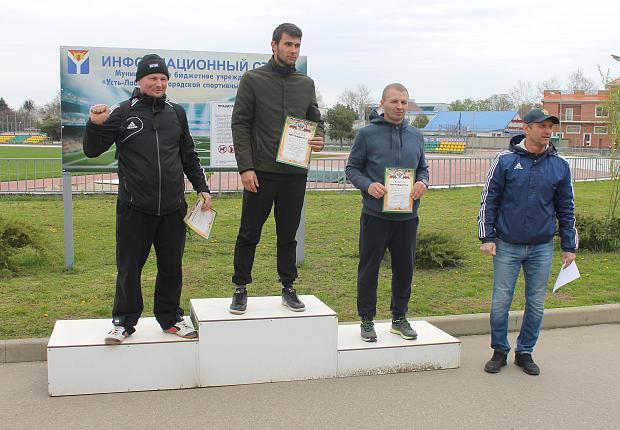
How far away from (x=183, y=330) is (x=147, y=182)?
1137 millimetres

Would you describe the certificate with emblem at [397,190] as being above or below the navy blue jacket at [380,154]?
below

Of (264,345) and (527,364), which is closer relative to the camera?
(264,345)

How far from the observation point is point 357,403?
487 centimetres

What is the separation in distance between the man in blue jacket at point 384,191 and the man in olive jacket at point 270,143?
0.40 m

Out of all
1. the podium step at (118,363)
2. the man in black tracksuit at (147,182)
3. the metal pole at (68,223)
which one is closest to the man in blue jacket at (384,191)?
the man in black tracksuit at (147,182)

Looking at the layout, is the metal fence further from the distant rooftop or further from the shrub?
the distant rooftop

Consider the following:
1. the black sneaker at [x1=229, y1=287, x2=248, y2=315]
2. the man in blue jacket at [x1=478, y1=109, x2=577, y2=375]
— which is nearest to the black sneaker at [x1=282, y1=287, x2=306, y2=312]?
the black sneaker at [x1=229, y1=287, x2=248, y2=315]

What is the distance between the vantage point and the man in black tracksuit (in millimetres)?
4875

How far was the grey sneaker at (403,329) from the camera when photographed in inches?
223

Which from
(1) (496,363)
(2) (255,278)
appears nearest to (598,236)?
(2) (255,278)

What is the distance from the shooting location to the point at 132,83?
8.27m

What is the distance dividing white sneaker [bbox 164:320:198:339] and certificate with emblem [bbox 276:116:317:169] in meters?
1.40

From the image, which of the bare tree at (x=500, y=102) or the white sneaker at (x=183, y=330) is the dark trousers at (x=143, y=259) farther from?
the bare tree at (x=500, y=102)

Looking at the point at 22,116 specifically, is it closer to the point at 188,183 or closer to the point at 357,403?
the point at 188,183
